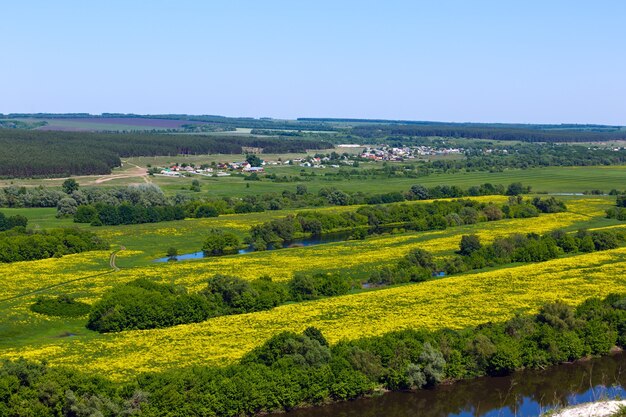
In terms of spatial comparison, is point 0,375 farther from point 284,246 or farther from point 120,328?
point 284,246

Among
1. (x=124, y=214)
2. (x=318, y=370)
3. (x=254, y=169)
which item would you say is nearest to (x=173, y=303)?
(x=318, y=370)

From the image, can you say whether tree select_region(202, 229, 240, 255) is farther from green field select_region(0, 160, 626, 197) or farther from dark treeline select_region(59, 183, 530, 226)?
green field select_region(0, 160, 626, 197)

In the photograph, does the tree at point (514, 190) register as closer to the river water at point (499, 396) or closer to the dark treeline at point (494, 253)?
the dark treeline at point (494, 253)

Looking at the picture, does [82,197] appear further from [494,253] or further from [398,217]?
[494,253]

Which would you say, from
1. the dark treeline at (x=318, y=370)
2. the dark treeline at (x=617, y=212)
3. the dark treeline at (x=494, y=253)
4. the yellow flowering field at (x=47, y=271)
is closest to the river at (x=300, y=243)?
the yellow flowering field at (x=47, y=271)

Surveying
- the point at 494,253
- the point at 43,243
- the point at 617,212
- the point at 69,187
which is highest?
the point at 494,253

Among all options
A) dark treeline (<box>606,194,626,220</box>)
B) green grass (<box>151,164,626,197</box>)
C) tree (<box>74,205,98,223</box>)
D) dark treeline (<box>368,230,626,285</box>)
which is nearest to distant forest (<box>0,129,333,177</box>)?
green grass (<box>151,164,626,197</box>)

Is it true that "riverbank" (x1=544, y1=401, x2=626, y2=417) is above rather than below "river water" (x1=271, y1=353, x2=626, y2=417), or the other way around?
above
